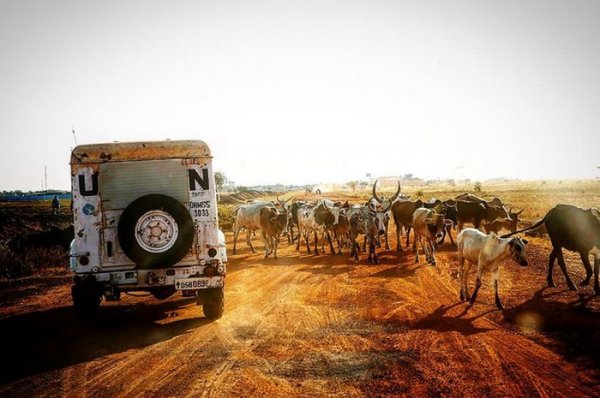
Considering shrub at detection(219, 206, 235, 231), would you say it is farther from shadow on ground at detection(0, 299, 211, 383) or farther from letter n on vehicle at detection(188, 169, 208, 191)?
letter n on vehicle at detection(188, 169, 208, 191)

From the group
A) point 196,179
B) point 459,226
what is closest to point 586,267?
point 459,226

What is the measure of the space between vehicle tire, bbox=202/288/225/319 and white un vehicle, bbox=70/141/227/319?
17 centimetres

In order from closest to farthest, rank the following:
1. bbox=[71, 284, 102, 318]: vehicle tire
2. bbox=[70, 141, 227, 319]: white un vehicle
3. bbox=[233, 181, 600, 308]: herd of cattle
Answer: bbox=[70, 141, 227, 319]: white un vehicle
bbox=[71, 284, 102, 318]: vehicle tire
bbox=[233, 181, 600, 308]: herd of cattle

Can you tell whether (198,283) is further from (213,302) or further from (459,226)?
(459,226)

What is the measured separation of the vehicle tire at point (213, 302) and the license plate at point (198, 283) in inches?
19.0

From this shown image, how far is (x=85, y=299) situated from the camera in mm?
8336

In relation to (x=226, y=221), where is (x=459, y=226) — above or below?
below

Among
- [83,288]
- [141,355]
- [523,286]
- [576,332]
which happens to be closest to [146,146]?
[83,288]

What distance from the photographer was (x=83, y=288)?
8219 mm

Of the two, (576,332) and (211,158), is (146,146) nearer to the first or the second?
(211,158)

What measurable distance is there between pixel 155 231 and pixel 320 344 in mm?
3870

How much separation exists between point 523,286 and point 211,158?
8834 mm

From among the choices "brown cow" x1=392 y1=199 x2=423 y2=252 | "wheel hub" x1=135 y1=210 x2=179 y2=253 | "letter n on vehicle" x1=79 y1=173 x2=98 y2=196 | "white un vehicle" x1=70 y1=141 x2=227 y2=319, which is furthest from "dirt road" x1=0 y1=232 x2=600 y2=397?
"brown cow" x1=392 y1=199 x2=423 y2=252

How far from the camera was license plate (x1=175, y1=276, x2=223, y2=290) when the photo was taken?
8.20m
